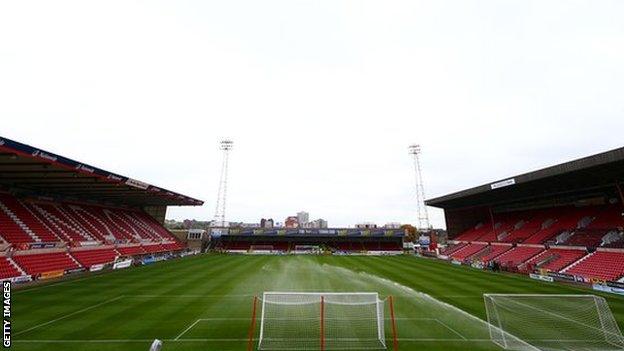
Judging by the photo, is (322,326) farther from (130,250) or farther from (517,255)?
(130,250)

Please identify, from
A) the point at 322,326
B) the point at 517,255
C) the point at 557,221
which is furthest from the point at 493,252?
the point at 322,326

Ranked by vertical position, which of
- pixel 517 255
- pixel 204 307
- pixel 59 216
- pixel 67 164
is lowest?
pixel 204 307

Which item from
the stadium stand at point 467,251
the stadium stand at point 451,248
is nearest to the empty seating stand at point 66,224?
the stadium stand at point 467,251

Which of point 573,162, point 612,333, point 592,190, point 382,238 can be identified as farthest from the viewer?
point 382,238

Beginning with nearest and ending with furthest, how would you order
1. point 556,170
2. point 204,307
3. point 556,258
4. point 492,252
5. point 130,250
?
point 204,307, point 556,170, point 556,258, point 130,250, point 492,252

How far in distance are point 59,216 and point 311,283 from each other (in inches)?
1223

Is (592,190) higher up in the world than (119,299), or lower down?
higher up

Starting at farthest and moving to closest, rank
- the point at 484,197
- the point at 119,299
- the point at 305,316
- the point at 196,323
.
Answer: the point at 484,197
the point at 119,299
the point at 305,316
the point at 196,323

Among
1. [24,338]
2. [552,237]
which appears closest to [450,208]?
[552,237]

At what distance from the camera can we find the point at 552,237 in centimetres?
3675

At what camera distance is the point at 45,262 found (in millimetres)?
27641

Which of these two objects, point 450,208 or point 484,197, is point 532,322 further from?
point 450,208

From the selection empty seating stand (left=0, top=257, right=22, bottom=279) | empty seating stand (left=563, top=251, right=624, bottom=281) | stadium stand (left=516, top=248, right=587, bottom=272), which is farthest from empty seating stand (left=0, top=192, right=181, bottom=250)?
stadium stand (left=516, top=248, right=587, bottom=272)

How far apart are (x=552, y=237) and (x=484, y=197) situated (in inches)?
492
